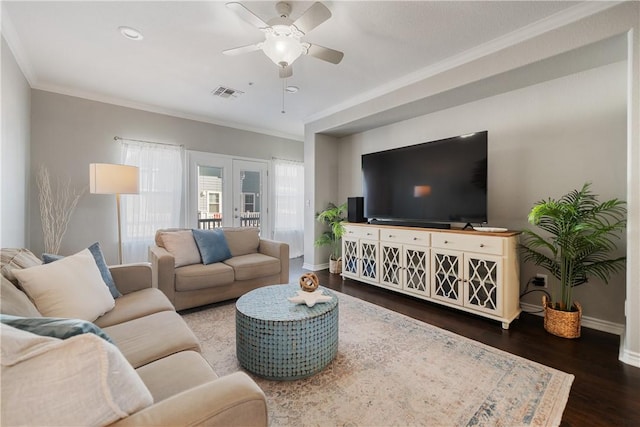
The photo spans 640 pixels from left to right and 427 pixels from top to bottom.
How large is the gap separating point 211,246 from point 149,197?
1.76 metres

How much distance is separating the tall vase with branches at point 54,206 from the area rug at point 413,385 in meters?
2.57

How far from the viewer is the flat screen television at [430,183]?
2816 mm

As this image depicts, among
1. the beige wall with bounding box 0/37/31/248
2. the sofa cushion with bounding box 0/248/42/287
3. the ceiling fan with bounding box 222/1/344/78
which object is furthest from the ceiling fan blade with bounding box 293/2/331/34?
the beige wall with bounding box 0/37/31/248

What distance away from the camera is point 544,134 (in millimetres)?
2758

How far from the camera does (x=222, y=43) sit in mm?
2520

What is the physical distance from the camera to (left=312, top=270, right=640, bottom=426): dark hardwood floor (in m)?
1.51

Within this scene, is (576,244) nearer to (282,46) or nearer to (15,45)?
(282,46)

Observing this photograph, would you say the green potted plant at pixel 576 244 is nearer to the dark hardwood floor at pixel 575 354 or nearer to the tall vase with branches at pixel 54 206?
the dark hardwood floor at pixel 575 354

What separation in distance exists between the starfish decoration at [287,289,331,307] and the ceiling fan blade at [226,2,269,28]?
75.3 inches

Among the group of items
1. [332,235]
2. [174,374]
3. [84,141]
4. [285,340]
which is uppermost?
[84,141]

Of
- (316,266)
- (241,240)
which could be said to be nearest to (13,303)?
(241,240)

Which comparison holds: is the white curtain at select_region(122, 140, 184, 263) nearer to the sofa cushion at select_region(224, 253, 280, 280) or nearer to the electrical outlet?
the sofa cushion at select_region(224, 253, 280, 280)

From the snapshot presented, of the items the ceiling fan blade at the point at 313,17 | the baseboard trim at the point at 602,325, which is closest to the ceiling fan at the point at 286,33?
the ceiling fan blade at the point at 313,17

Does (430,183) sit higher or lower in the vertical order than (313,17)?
lower
